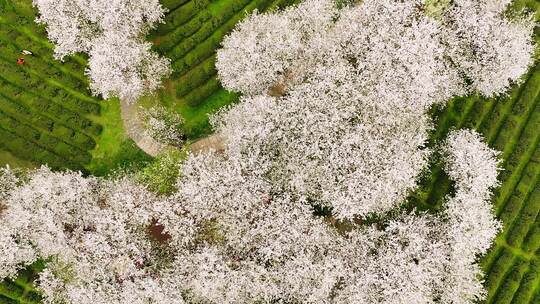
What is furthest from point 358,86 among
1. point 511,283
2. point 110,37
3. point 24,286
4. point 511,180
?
point 24,286

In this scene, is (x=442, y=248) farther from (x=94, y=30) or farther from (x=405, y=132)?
(x=94, y=30)

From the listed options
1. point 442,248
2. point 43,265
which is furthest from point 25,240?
point 442,248

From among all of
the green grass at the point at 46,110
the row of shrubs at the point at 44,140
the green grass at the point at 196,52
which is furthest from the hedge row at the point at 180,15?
the row of shrubs at the point at 44,140

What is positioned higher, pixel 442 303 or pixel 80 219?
pixel 442 303

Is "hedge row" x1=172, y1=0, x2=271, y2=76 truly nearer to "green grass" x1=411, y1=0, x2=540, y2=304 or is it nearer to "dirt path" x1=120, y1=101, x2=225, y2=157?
"dirt path" x1=120, y1=101, x2=225, y2=157

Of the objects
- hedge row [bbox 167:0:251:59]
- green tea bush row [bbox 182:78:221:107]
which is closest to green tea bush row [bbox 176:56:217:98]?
green tea bush row [bbox 182:78:221:107]

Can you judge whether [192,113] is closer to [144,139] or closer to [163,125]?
[163,125]
